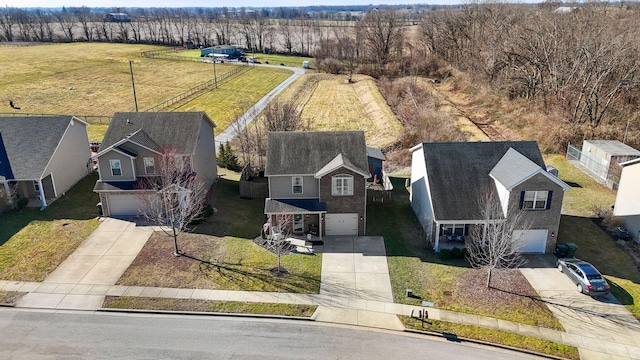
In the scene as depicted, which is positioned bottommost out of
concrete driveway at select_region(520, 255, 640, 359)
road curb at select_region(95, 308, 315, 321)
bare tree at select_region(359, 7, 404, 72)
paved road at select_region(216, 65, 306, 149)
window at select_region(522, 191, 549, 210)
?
concrete driveway at select_region(520, 255, 640, 359)

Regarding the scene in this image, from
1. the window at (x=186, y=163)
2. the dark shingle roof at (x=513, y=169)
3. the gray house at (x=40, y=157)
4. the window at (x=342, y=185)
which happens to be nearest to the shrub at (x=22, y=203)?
the gray house at (x=40, y=157)

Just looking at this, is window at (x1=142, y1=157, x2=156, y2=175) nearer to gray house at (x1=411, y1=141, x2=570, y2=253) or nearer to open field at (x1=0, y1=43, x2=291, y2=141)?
gray house at (x1=411, y1=141, x2=570, y2=253)

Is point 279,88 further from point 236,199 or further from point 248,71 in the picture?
point 236,199

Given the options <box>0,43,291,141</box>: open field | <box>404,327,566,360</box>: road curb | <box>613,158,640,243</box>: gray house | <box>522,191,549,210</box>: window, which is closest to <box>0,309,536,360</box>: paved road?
<box>404,327,566,360</box>: road curb

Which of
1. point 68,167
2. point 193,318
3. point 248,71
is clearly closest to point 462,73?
point 248,71

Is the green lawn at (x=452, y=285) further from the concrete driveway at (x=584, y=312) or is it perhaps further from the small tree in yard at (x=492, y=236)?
the small tree in yard at (x=492, y=236)
